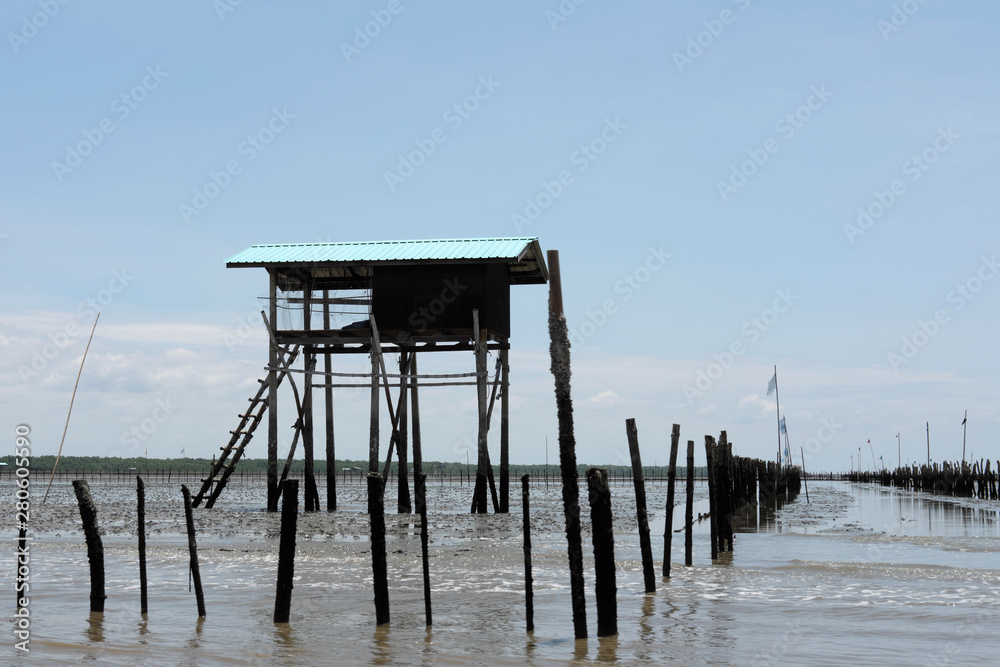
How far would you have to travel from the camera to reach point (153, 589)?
49.3 feet

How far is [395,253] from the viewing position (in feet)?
90.1

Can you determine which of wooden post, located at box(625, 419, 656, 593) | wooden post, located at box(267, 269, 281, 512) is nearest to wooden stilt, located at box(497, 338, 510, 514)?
wooden post, located at box(267, 269, 281, 512)

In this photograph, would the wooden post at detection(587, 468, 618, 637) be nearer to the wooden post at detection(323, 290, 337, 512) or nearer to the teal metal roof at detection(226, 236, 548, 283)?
the teal metal roof at detection(226, 236, 548, 283)

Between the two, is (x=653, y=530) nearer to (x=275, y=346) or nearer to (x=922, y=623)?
(x=275, y=346)

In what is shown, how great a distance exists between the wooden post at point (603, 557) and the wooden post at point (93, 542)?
20.0 feet

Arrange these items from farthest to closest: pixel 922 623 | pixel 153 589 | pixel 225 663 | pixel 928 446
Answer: pixel 928 446 < pixel 153 589 < pixel 922 623 < pixel 225 663

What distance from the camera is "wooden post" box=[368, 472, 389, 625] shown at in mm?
11141

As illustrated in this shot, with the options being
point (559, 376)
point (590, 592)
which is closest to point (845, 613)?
point (590, 592)

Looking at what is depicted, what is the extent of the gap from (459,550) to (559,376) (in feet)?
33.2

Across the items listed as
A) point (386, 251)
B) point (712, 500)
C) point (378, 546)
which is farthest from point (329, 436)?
point (378, 546)

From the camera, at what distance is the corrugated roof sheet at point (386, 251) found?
2662 centimetres

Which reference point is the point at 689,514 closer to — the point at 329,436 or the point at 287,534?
the point at 287,534

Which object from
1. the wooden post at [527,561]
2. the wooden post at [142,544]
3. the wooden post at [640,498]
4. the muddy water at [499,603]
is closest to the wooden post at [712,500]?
the muddy water at [499,603]

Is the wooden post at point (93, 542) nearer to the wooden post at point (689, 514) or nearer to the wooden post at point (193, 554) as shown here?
the wooden post at point (193, 554)
